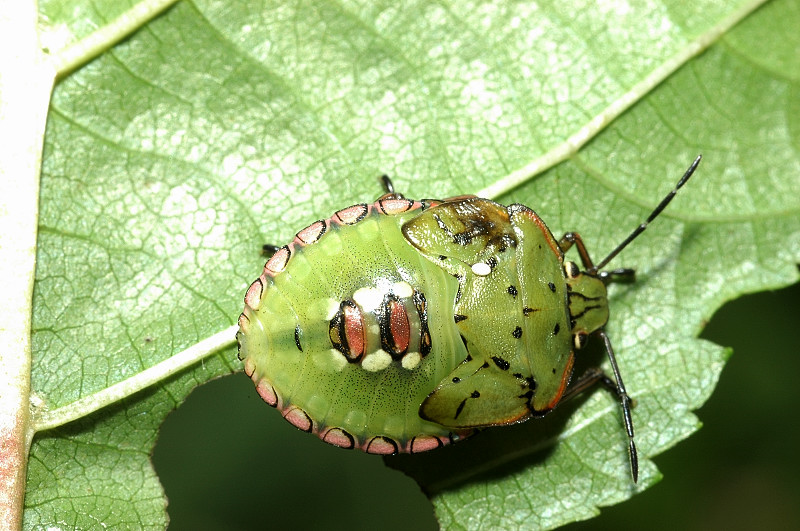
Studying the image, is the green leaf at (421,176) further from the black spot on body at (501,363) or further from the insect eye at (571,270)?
the black spot on body at (501,363)

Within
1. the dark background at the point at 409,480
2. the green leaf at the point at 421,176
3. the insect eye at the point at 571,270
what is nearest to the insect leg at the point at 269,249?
the green leaf at the point at 421,176

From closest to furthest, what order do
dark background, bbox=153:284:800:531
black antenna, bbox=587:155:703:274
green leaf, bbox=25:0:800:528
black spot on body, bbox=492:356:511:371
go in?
black spot on body, bbox=492:356:511:371 < green leaf, bbox=25:0:800:528 < black antenna, bbox=587:155:703:274 < dark background, bbox=153:284:800:531

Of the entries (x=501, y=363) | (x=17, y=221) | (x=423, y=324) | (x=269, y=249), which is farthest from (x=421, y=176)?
(x=17, y=221)

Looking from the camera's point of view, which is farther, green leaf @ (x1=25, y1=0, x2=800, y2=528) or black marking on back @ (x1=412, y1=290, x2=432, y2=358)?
green leaf @ (x1=25, y1=0, x2=800, y2=528)

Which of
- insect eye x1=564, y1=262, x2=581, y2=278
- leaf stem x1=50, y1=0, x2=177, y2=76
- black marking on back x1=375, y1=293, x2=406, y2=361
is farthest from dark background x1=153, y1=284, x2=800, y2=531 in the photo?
leaf stem x1=50, y1=0, x2=177, y2=76

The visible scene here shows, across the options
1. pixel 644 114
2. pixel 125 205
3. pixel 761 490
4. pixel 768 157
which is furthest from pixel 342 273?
pixel 761 490

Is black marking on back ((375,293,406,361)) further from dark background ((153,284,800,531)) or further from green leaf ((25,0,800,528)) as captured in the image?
dark background ((153,284,800,531))

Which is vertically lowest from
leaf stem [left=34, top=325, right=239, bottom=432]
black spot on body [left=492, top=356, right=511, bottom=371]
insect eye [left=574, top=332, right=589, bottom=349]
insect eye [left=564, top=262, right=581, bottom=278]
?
insect eye [left=574, top=332, right=589, bottom=349]

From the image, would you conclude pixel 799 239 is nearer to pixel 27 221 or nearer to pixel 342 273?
pixel 342 273
